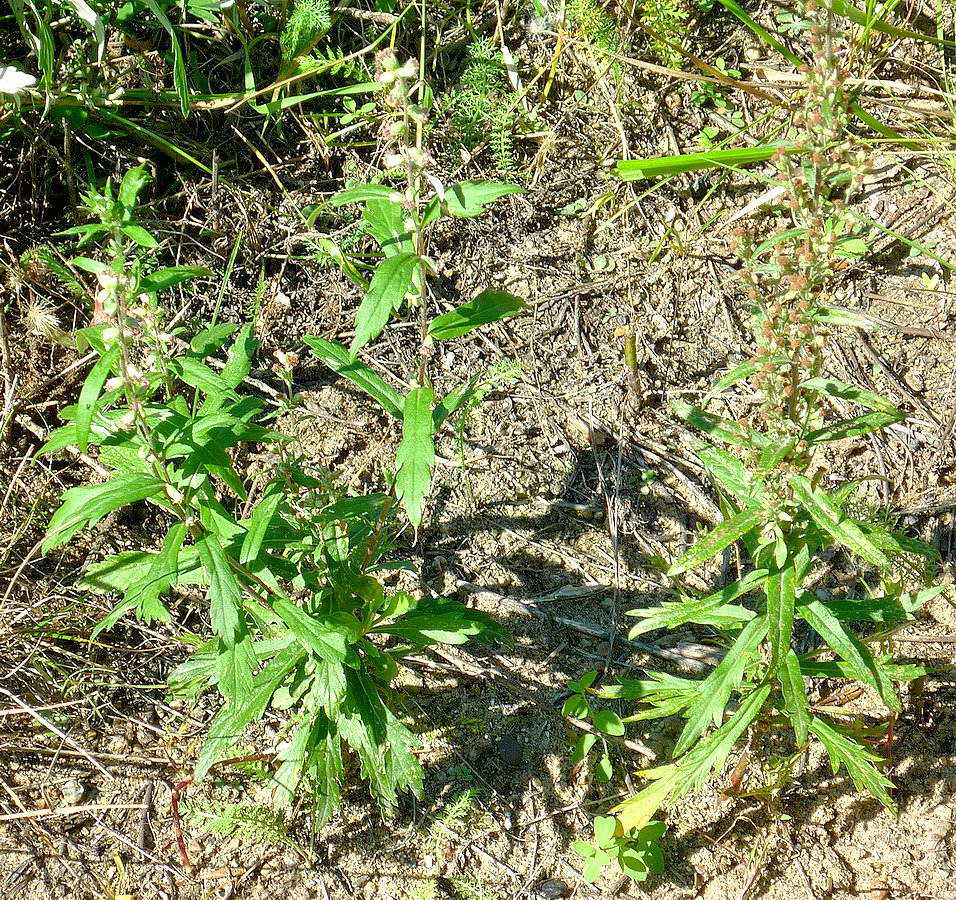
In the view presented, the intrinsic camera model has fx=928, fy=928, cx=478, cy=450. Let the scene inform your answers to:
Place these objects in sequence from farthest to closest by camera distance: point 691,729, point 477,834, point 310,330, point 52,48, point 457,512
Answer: point 310,330
point 457,512
point 52,48
point 477,834
point 691,729

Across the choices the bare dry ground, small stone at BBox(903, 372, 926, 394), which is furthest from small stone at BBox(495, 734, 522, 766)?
small stone at BBox(903, 372, 926, 394)

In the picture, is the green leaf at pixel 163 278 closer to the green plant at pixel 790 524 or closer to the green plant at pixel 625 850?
the green plant at pixel 790 524

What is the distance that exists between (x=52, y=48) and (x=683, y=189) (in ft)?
8.42

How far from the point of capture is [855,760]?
2639 mm

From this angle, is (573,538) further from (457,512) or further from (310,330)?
(310,330)

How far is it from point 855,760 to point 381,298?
1.86 metres

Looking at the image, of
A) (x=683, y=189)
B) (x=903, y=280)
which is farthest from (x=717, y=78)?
(x=903, y=280)

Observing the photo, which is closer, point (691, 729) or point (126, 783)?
point (691, 729)

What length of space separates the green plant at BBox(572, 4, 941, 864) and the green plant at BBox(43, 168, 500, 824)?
2.39 feet

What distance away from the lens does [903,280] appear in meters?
3.91

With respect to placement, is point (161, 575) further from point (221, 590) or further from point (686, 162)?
point (686, 162)

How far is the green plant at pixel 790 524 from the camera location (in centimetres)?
219

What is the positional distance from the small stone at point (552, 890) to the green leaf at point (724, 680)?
2.35 ft

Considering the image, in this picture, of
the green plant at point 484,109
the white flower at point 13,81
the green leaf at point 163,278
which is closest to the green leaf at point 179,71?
the white flower at point 13,81
